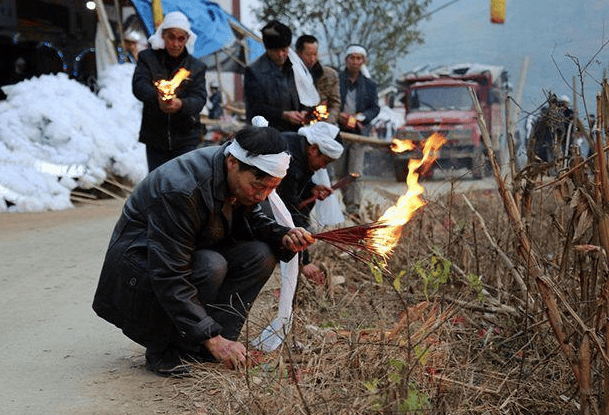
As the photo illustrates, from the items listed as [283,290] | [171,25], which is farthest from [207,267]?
[171,25]

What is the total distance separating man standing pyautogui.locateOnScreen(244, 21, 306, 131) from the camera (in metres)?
6.80

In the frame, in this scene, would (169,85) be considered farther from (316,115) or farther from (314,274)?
(314,274)

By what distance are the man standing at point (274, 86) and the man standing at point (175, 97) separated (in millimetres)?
599

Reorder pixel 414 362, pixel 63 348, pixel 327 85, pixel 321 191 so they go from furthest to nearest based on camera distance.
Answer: pixel 327 85 < pixel 321 191 < pixel 63 348 < pixel 414 362

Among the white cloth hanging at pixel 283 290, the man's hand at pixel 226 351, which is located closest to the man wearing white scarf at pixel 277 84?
the white cloth hanging at pixel 283 290

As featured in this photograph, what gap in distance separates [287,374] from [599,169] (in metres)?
1.41

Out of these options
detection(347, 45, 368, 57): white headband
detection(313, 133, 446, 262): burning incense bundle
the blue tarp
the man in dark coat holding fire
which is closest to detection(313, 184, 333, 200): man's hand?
the man in dark coat holding fire

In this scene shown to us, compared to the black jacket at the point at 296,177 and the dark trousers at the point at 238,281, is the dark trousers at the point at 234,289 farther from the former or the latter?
the black jacket at the point at 296,177

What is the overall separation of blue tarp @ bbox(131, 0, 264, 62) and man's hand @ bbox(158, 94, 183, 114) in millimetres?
8755

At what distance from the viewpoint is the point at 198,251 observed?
3883 millimetres

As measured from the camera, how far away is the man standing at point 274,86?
680 cm

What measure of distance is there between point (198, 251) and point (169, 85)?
2.44 meters

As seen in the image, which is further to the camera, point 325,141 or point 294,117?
point 294,117

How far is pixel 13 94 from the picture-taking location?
1122 cm
